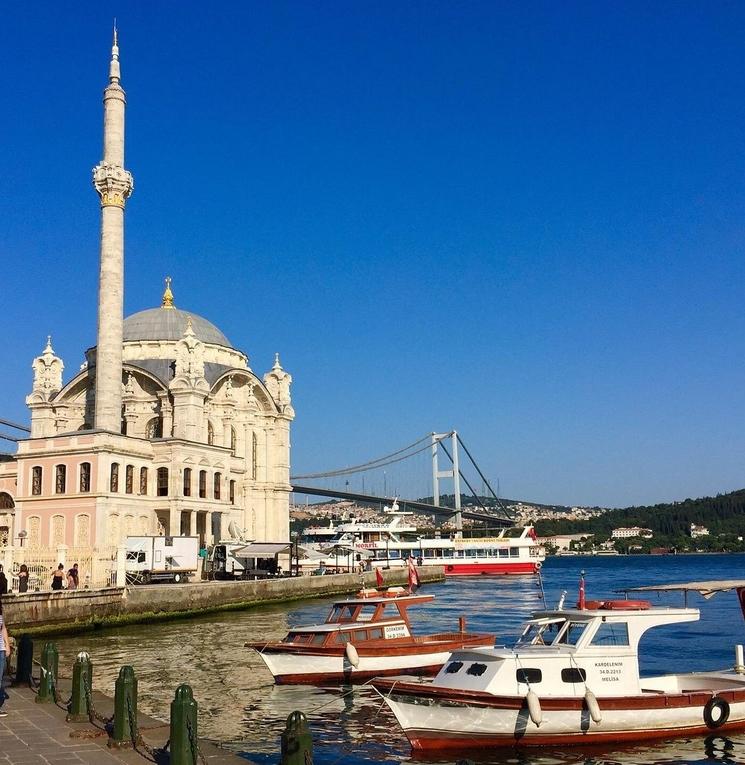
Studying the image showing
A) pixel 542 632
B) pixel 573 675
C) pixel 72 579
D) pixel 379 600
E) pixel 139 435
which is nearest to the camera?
pixel 573 675

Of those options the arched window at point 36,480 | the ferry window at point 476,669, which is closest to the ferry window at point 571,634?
the ferry window at point 476,669

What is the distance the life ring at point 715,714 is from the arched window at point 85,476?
3822 cm

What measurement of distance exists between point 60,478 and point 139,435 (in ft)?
32.3

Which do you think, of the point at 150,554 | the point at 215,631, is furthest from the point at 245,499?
the point at 215,631

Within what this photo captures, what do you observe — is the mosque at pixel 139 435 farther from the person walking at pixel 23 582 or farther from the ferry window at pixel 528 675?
the ferry window at pixel 528 675

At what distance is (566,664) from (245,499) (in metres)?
50.2

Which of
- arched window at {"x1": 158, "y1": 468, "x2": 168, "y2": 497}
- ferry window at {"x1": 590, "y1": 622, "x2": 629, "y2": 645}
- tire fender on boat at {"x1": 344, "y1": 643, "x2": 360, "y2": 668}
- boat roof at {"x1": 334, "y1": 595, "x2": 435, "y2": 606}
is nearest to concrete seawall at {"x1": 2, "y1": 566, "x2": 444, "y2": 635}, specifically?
arched window at {"x1": 158, "y1": 468, "x2": 168, "y2": 497}

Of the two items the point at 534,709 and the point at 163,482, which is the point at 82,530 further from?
the point at 534,709

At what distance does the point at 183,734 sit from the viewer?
1083cm

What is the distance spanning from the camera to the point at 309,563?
71.0m

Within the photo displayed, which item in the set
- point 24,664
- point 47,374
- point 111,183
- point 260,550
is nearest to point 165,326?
point 47,374

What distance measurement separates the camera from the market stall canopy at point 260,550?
56.6 m

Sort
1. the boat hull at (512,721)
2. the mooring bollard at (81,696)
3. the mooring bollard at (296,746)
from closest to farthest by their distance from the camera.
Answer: the mooring bollard at (296,746)
the mooring bollard at (81,696)
the boat hull at (512,721)

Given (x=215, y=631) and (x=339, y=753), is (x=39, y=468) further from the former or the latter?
(x=339, y=753)
